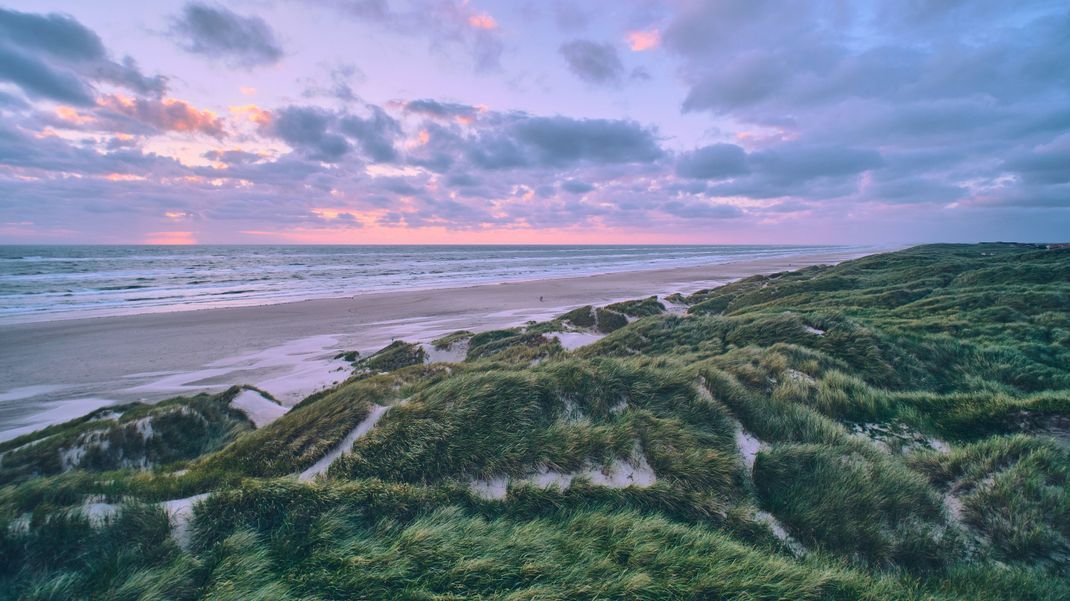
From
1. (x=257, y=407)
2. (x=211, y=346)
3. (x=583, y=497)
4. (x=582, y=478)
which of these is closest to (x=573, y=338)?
(x=257, y=407)

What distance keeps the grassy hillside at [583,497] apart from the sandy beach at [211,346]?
5994 mm

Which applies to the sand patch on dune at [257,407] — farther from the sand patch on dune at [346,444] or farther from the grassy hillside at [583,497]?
the sand patch on dune at [346,444]

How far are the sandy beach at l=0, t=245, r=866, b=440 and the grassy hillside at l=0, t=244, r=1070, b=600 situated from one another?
19.7 ft

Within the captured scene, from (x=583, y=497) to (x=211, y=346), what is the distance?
66.7ft

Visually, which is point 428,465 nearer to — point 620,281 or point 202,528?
point 202,528

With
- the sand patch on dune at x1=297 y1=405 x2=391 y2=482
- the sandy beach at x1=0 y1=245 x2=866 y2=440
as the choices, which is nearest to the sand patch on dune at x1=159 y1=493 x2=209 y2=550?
the sand patch on dune at x1=297 y1=405 x2=391 y2=482

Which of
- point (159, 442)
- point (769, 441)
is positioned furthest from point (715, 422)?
point (159, 442)

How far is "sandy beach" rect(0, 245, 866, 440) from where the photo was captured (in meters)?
12.7

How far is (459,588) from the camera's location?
304cm

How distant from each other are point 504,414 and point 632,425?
156cm

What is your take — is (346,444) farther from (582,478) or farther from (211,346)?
(211,346)

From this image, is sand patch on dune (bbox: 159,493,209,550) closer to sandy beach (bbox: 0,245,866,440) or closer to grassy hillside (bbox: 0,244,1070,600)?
grassy hillside (bbox: 0,244,1070,600)

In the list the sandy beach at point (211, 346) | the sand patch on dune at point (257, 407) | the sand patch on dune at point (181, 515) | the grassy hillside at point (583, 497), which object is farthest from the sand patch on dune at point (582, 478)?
the sandy beach at point (211, 346)

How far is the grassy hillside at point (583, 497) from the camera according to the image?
315 cm
